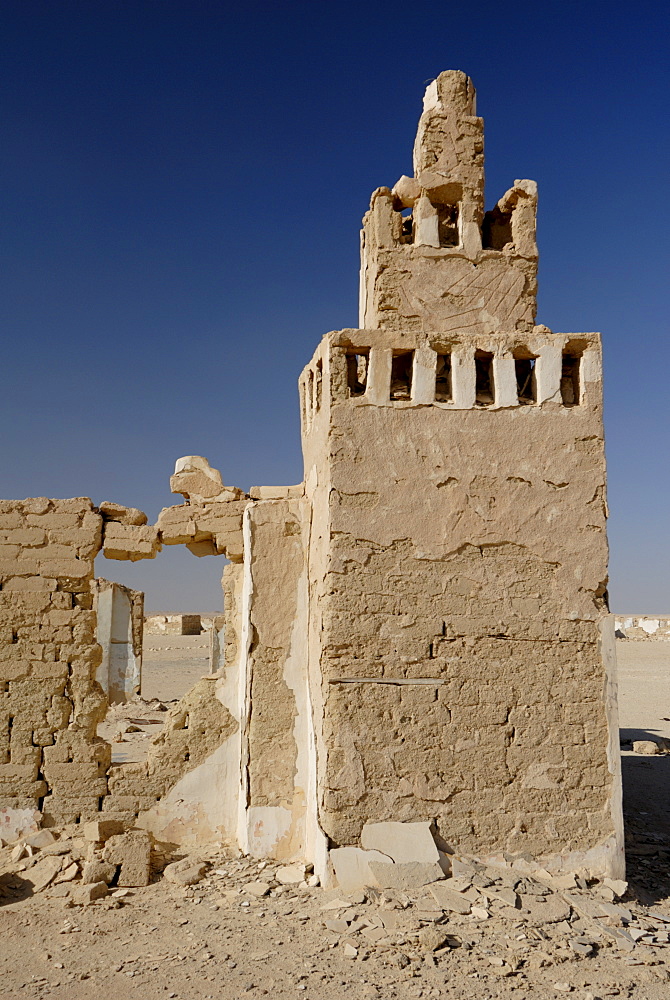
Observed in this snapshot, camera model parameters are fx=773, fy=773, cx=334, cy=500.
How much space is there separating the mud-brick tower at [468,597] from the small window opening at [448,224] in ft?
4.27

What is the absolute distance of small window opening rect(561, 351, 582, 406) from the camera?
608 cm

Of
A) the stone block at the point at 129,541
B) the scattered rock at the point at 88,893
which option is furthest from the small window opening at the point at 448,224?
the scattered rock at the point at 88,893

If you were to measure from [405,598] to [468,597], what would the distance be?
18.5 inches

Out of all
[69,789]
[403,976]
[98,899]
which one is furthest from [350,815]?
[69,789]

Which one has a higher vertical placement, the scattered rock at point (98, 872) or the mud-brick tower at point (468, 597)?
the mud-brick tower at point (468, 597)

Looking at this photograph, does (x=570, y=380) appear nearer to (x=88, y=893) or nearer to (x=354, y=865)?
(x=354, y=865)

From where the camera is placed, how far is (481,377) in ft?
20.3

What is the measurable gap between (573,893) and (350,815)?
62.5 inches

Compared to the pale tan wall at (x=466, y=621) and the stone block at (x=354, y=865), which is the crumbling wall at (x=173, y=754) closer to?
the pale tan wall at (x=466, y=621)

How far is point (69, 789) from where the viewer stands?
21.2 ft

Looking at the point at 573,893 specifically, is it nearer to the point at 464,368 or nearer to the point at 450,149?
the point at 464,368

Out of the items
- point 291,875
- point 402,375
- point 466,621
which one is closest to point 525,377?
point 402,375

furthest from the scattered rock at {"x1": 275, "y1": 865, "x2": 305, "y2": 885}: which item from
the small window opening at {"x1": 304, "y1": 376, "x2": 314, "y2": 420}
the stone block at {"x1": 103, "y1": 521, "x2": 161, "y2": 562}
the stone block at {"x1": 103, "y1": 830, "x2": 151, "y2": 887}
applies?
the small window opening at {"x1": 304, "y1": 376, "x2": 314, "y2": 420}

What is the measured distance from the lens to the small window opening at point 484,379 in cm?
603
